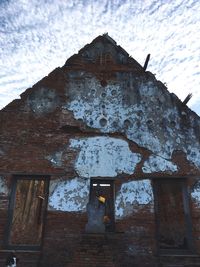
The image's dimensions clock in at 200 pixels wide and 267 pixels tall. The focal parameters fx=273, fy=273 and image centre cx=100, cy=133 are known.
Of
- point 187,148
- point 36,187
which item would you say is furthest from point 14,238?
point 187,148

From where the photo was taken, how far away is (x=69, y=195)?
242 inches

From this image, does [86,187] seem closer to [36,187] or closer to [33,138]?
[33,138]

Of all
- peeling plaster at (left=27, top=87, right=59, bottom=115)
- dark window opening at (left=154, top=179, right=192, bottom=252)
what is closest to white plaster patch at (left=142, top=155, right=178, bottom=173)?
peeling plaster at (left=27, top=87, right=59, bottom=115)

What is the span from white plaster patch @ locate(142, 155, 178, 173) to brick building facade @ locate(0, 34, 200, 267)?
24 millimetres

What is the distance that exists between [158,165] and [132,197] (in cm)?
99

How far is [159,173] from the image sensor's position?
6.45 metres

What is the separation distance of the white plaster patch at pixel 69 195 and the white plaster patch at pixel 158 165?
1471mm

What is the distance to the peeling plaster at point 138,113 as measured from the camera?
6738 millimetres

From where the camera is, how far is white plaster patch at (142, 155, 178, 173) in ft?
21.2

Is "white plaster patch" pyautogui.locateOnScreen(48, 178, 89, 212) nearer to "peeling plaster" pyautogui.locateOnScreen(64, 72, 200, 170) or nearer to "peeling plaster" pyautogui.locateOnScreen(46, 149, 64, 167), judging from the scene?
"peeling plaster" pyautogui.locateOnScreen(46, 149, 64, 167)

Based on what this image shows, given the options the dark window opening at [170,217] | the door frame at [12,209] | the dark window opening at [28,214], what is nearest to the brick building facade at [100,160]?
the door frame at [12,209]

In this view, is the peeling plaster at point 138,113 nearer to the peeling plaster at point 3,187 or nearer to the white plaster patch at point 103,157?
the white plaster patch at point 103,157

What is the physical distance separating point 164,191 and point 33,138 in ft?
19.1

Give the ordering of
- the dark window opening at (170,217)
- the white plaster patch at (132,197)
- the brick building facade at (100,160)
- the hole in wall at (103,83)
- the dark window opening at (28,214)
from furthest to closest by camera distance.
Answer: the dark window opening at (28,214) → the dark window opening at (170,217) → the hole in wall at (103,83) → the white plaster patch at (132,197) → the brick building facade at (100,160)
